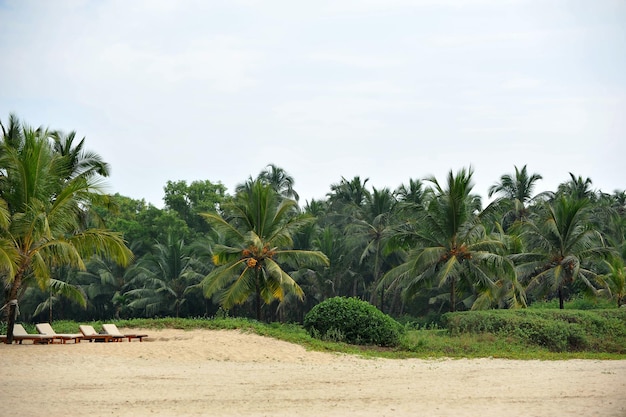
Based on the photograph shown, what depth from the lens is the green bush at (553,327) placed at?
73.0ft

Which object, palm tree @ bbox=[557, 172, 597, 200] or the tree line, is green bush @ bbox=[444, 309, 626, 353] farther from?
palm tree @ bbox=[557, 172, 597, 200]

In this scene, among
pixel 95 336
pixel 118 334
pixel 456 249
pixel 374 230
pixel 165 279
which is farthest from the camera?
pixel 165 279

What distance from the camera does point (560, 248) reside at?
27.8 meters

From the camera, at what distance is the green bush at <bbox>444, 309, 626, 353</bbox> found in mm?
22250

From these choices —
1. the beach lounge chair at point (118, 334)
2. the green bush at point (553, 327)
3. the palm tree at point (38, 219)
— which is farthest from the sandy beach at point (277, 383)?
the green bush at point (553, 327)

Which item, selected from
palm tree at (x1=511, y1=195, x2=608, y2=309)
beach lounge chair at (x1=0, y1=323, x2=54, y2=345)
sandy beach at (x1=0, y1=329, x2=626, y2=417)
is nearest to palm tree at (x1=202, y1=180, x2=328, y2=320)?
sandy beach at (x1=0, y1=329, x2=626, y2=417)

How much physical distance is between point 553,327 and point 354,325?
6.59m

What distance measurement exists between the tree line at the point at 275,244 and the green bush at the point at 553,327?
2163 mm

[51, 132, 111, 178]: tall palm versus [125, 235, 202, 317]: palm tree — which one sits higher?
[51, 132, 111, 178]: tall palm

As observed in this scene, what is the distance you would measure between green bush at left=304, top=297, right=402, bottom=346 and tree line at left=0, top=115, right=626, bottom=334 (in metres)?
4.06

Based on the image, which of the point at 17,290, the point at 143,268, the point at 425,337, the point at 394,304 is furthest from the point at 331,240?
the point at 17,290

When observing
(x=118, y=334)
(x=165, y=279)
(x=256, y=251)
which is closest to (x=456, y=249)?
(x=256, y=251)

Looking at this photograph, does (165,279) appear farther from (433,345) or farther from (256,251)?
(433,345)

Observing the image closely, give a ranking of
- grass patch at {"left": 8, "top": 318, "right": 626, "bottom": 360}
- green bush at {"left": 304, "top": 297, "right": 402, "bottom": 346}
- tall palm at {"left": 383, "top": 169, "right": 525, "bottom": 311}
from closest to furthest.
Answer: grass patch at {"left": 8, "top": 318, "right": 626, "bottom": 360} < green bush at {"left": 304, "top": 297, "right": 402, "bottom": 346} < tall palm at {"left": 383, "top": 169, "right": 525, "bottom": 311}
